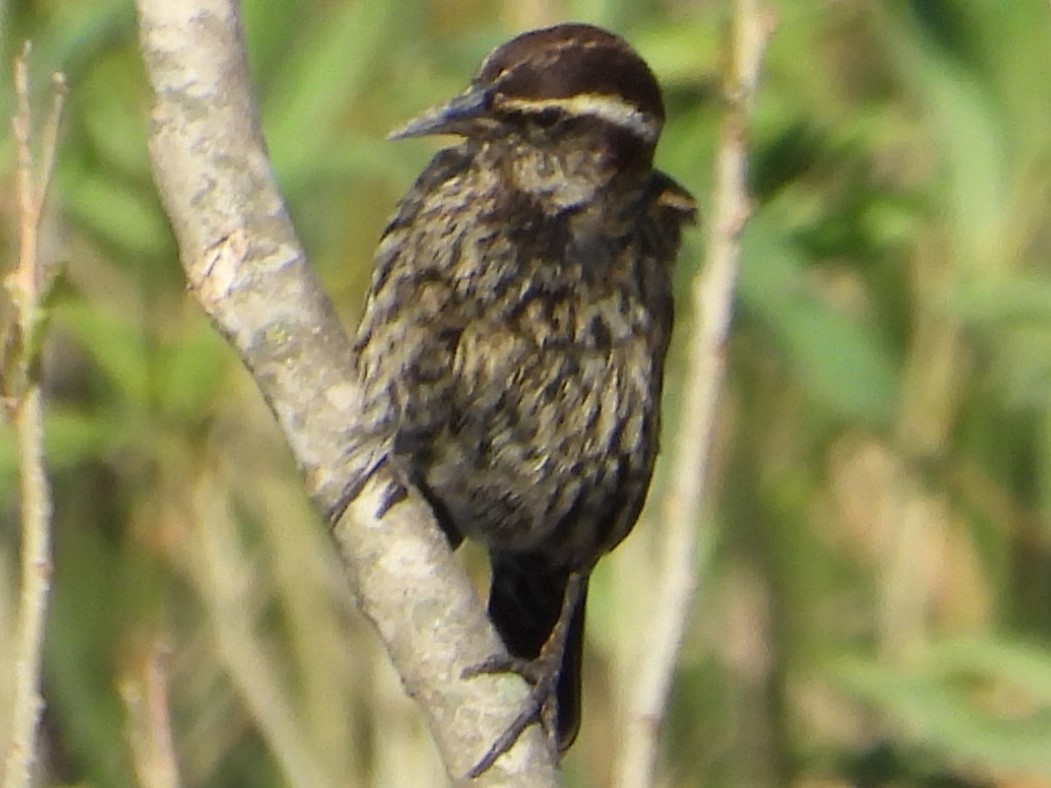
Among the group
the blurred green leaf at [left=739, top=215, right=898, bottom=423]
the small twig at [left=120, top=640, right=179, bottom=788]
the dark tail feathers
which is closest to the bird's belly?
the dark tail feathers

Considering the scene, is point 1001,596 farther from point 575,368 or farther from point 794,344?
point 575,368

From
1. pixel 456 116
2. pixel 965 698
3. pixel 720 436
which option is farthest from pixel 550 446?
pixel 720 436

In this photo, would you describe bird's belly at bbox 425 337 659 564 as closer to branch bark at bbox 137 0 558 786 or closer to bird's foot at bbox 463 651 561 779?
bird's foot at bbox 463 651 561 779

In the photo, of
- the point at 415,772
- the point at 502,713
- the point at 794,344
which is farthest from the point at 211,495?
the point at 502,713

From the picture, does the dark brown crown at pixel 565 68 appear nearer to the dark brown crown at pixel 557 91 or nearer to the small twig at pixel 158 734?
the dark brown crown at pixel 557 91

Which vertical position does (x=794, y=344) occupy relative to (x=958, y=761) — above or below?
above

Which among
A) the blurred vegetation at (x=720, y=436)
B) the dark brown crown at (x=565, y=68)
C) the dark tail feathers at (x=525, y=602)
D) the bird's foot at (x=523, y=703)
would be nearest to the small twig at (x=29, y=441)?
the bird's foot at (x=523, y=703)

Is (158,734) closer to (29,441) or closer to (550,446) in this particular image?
(29,441)
